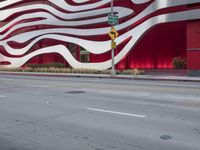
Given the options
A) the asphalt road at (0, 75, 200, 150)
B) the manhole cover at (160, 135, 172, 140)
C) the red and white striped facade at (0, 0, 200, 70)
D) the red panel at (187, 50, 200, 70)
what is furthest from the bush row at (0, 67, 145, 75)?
the manhole cover at (160, 135, 172, 140)

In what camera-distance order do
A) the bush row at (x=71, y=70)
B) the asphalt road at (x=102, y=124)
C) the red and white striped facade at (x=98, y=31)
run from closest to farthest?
the asphalt road at (x=102, y=124)
the bush row at (x=71, y=70)
the red and white striped facade at (x=98, y=31)

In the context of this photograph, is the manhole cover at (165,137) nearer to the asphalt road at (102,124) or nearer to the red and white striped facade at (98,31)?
the asphalt road at (102,124)

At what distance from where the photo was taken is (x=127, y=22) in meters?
33.5

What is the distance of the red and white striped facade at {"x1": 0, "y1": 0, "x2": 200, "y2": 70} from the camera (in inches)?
1185

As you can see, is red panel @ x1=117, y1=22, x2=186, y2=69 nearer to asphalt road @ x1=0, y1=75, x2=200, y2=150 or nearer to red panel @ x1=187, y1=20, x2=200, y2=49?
red panel @ x1=187, y1=20, x2=200, y2=49

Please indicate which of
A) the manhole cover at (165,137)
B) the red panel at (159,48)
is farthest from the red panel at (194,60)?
the manhole cover at (165,137)

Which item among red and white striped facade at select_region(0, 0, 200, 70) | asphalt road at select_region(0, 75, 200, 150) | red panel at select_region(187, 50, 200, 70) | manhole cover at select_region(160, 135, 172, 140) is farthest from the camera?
red and white striped facade at select_region(0, 0, 200, 70)

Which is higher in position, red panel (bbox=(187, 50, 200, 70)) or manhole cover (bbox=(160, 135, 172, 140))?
red panel (bbox=(187, 50, 200, 70))

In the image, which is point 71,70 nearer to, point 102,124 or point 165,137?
point 102,124

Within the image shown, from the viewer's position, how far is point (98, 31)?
35906 millimetres

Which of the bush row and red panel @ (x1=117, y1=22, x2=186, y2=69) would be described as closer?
the bush row

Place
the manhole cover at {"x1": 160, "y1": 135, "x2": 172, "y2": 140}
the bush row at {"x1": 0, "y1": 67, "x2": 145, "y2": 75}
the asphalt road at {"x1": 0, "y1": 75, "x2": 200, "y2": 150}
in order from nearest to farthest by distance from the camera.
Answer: the asphalt road at {"x1": 0, "y1": 75, "x2": 200, "y2": 150} < the manhole cover at {"x1": 160, "y1": 135, "x2": 172, "y2": 140} < the bush row at {"x1": 0, "y1": 67, "x2": 145, "y2": 75}

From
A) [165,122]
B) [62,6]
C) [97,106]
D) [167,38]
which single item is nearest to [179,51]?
[167,38]

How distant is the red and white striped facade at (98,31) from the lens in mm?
30109
